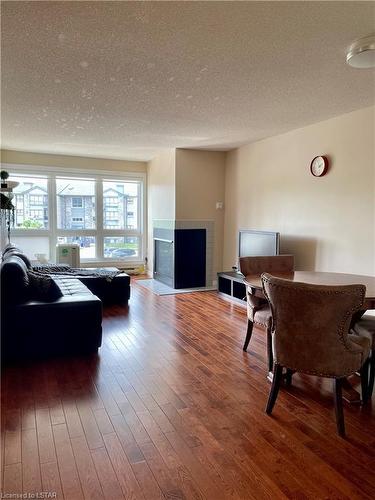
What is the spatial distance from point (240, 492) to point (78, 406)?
121 centimetres

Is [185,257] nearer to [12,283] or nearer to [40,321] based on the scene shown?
[40,321]

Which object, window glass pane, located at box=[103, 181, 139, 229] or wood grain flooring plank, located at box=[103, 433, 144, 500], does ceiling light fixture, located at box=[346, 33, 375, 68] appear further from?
window glass pane, located at box=[103, 181, 139, 229]

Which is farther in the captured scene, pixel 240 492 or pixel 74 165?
pixel 74 165

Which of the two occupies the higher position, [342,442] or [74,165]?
[74,165]

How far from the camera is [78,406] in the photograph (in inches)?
92.1

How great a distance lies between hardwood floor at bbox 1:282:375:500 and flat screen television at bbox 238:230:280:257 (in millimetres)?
1763

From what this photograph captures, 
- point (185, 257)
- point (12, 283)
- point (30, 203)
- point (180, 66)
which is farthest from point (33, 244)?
point (180, 66)

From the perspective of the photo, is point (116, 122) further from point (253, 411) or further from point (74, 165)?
point (253, 411)

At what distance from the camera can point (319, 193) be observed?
436 cm

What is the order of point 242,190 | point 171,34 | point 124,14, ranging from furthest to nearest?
point 242,190 < point 171,34 < point 124,14

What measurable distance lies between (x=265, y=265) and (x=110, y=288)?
98.1 inches

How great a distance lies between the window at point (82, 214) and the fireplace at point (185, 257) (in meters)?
1.52

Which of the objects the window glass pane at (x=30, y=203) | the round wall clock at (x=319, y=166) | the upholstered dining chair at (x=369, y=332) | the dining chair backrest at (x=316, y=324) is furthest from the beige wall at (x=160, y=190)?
the dining chair backrest at (x=316, y=324)

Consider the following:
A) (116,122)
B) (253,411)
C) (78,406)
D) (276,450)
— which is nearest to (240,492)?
(276,450)
